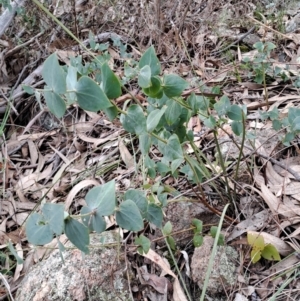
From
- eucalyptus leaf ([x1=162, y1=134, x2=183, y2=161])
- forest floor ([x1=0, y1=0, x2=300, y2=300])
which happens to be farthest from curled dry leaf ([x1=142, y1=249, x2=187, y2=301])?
eucalyptus leaf ([x1=162, y1=134, x2=183, y2=161])

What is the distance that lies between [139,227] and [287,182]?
720 millimetres

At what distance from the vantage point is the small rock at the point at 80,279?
110 cm

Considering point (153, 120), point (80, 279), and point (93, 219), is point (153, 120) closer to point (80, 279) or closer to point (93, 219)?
point (93, 219)

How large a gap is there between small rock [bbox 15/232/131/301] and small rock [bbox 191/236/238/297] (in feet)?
0.67

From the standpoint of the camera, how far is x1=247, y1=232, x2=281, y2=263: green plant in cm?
106

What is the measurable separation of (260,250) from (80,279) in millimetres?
485

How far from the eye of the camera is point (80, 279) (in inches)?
43.6

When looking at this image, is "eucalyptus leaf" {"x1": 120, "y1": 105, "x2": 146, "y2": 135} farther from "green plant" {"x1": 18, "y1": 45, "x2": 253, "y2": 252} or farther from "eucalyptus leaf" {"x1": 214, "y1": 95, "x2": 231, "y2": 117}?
"eucalyptus leaf" {"x1": 214, "y1": 95, "x2": 231, "y2": 117}

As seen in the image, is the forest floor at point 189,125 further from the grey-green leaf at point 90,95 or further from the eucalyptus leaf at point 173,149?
the grey-green leaf at point 90,95

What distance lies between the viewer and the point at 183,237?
1193 millimetres

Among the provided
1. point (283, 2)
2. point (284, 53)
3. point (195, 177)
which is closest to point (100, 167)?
point (195, 177)

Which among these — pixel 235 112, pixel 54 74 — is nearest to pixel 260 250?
pixel 235 112

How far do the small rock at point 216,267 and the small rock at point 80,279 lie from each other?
0.67 feet

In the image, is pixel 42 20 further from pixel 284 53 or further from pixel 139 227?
pixel 139 227
